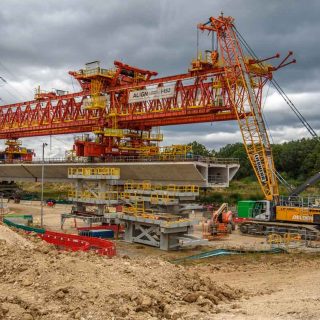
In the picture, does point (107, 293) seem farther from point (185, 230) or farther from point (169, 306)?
point (185, 230)

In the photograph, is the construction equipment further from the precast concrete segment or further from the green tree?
the green tree

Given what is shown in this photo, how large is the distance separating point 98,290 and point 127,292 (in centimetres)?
81

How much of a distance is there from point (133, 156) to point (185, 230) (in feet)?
88.9

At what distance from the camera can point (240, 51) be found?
41031 mm

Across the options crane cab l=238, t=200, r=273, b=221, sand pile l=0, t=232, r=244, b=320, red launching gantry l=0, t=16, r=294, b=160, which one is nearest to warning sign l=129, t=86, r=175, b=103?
red launching gantry l=0, t=16, r=294, b=160

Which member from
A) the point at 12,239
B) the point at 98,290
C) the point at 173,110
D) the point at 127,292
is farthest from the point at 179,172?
the point at 98,290

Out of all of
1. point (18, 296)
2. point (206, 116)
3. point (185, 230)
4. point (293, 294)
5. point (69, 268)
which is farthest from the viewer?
point (206, 116)

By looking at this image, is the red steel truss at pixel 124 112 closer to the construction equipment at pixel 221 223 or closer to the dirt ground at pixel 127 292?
the construction equipment at pixel 221 223

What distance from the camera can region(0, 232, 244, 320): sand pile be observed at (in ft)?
36.0

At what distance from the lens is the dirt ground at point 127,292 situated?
36.5ft

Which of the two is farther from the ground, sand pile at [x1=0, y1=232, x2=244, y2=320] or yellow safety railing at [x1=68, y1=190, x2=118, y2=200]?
yellow safety railing at [x1=68, y1=190, x2=118, y2=200]

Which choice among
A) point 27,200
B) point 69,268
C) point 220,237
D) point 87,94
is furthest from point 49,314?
point 27,200

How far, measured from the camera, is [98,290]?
12.0 m

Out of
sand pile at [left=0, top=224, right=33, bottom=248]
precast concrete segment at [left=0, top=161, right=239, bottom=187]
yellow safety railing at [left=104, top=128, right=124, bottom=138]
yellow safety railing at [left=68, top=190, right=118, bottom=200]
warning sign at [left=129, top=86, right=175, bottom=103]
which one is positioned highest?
warning sign at [left=129, top=86, right=175, bottom=103]
